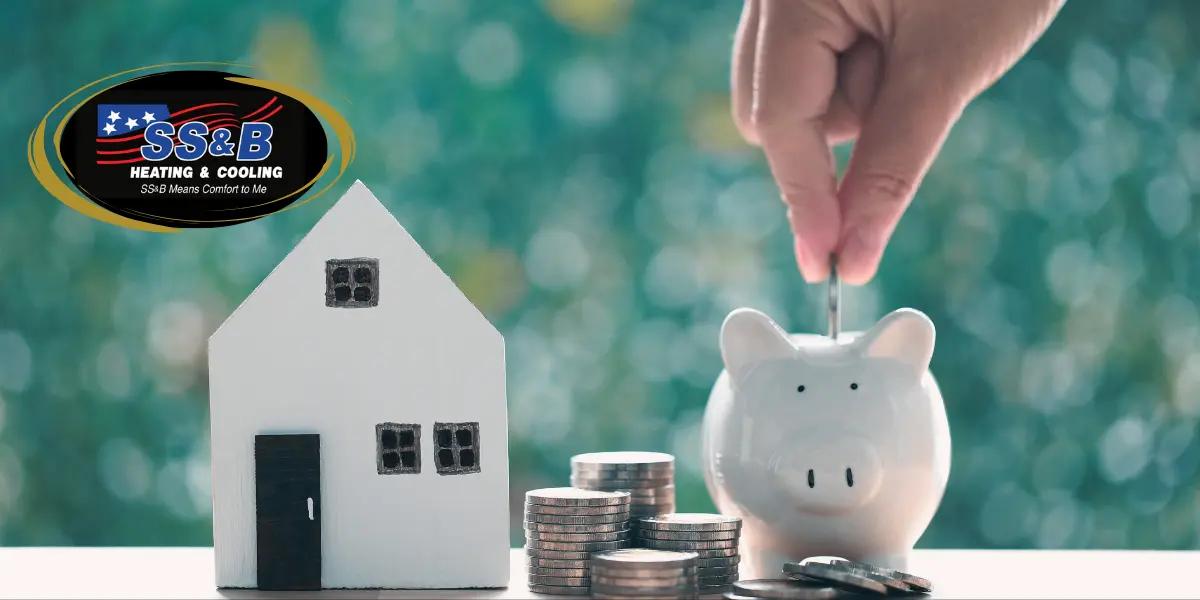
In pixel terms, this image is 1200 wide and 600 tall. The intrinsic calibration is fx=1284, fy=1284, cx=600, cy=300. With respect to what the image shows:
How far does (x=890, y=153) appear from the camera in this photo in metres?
1.74

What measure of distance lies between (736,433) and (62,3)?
4301mm

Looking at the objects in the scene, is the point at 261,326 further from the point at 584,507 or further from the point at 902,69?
the point at 902,69

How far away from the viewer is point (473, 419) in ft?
5.37

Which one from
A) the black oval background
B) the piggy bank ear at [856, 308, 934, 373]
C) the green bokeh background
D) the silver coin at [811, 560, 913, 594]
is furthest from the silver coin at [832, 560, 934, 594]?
the green bokeh background

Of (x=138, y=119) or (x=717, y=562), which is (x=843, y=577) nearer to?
(x=717, y=562)

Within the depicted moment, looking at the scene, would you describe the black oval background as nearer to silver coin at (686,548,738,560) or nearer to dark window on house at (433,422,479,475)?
dark window on house at (433,422,479,475)

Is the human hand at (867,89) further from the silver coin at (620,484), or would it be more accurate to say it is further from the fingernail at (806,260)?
the silver coin at (620,484)

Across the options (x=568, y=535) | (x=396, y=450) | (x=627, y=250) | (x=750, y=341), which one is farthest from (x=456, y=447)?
(x=627, y=250)

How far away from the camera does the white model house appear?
163 cm

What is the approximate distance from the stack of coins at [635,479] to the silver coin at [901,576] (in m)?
0.29

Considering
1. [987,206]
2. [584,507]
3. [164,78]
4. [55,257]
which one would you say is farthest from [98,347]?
[584,507]

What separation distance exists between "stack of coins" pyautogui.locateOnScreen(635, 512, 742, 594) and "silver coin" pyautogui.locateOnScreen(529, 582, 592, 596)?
0.35 ft

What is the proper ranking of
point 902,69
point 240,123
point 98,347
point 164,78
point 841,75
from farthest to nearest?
point 98,347 → point 164,78 → point 240,123 → point 841,75 → point 902,69

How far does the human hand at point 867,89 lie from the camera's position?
1.70m
